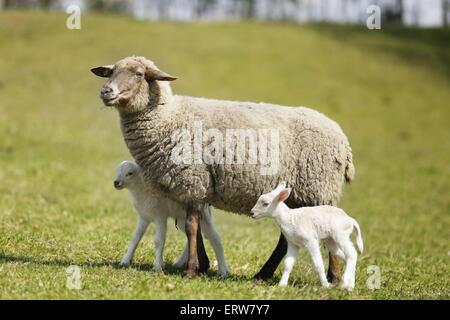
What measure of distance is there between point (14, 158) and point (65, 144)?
150 inches

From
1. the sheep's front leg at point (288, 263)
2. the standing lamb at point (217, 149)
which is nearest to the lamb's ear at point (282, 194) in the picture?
the sheep's front leg at point (288, 263)

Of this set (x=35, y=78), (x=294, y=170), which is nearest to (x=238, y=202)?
(x=294, y=170)

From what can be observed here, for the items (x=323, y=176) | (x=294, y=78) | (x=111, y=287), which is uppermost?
(x=323, y=176)

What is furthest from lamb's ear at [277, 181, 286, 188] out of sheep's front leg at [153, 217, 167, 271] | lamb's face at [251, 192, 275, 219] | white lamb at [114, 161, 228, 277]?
sheep's front leg at [153, 217, 167, 271]

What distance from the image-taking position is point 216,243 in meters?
8.92

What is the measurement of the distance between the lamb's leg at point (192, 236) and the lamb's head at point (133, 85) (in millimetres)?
1414

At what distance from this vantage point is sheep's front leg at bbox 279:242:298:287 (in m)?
7.70

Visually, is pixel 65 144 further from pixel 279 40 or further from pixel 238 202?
pixel 279 40

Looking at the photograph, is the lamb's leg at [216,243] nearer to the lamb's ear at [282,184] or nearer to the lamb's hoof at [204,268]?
the lamb's hoof at [204,268]

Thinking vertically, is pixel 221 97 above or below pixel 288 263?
below

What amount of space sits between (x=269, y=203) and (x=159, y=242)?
175cm

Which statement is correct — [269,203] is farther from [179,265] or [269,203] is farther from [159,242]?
[179,265]

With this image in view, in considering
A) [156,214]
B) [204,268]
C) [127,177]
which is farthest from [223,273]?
[127,177]

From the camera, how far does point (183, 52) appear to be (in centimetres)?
3925
